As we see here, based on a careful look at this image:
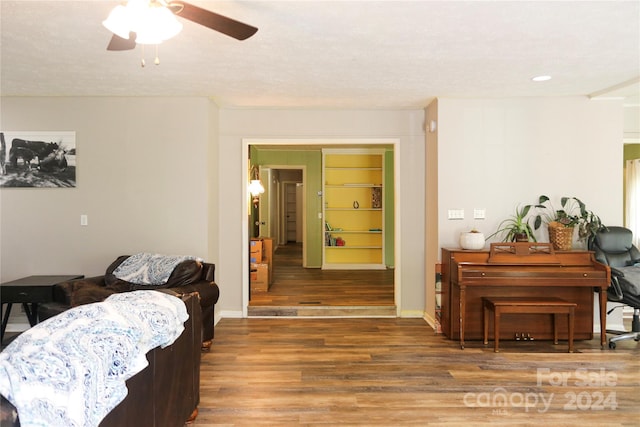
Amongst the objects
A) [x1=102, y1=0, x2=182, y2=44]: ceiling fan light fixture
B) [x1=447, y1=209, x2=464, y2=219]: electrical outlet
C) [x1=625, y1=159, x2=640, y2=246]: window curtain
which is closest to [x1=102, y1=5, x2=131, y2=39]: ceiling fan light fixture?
[x1=102, y1=0, x2=182, y2=44]: ceiling fan light fixture

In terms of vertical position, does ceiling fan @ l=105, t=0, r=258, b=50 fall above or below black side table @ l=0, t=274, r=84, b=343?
above

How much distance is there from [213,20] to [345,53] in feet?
4.61

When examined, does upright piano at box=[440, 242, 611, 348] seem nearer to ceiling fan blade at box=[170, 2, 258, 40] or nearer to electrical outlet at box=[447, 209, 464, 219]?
electrical outlet at box=[447, 209, 464, 219]

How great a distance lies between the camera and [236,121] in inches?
194

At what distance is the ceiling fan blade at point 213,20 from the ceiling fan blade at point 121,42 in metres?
0.34

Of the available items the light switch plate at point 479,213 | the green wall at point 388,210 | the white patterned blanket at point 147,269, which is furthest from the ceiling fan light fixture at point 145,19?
the green wall at point 388,210

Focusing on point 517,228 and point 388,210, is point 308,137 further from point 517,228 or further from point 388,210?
point 388,210

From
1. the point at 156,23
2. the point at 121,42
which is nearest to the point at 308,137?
the point at 121,42

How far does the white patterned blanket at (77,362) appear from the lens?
4.00 ft

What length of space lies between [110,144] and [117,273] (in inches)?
57.3

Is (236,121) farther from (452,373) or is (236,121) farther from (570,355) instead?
(570,355)

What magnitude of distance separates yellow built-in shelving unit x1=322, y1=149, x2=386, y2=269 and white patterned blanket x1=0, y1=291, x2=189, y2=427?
21.8ft

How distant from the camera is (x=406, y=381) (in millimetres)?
3121

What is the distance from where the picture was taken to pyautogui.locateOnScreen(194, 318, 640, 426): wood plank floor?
2615 millimetres
